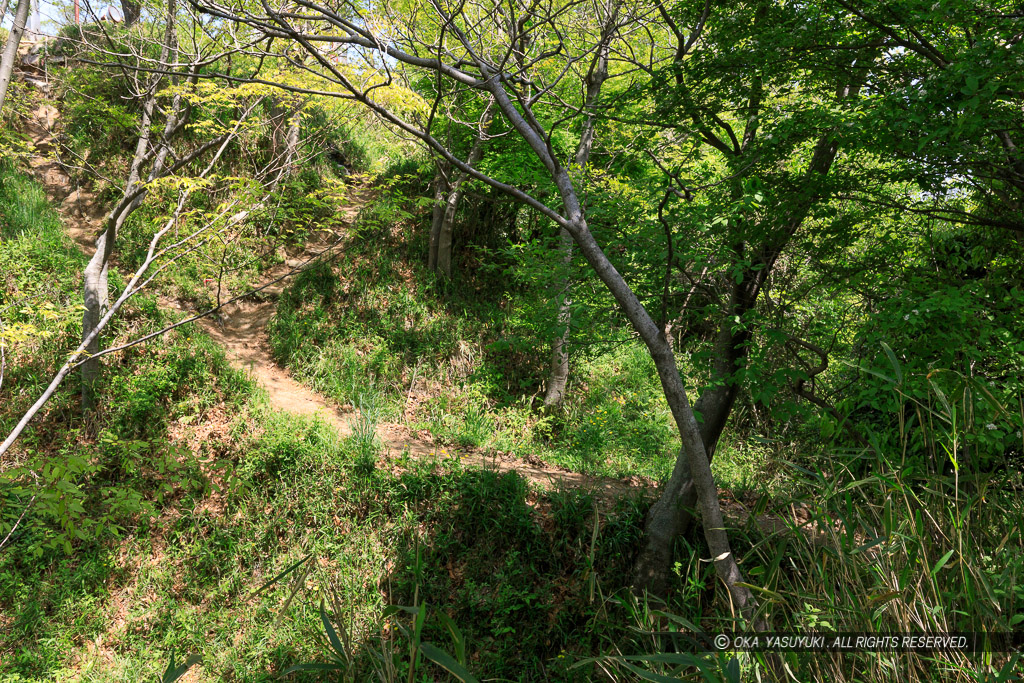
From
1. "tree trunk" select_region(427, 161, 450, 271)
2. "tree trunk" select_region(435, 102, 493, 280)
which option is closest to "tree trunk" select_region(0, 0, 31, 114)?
"tree trunk" select_region(435, 102, 493, 280)

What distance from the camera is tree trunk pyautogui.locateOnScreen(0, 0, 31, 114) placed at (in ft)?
11.3

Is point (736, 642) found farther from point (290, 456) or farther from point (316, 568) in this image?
point (290, 456)

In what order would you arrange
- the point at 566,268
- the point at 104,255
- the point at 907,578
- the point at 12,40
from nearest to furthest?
1. the point at 907,578
2. the point at 12,40
3. the point at 566,268
4. the point at 104,255

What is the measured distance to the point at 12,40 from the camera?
3.55m

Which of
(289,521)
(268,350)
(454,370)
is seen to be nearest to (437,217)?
(454,370)

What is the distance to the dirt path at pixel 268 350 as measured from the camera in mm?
6340

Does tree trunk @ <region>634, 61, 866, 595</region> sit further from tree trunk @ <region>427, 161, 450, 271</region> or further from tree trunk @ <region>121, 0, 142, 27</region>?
tree trunk @ <region>121, 0, 142, 27</region>

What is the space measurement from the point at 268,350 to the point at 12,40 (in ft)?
18.7

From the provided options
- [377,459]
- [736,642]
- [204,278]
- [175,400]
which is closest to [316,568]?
[377,459]

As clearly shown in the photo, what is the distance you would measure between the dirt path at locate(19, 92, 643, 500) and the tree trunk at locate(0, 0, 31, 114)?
420 cm

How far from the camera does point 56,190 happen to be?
9.84 m

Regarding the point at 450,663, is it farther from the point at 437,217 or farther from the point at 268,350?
the point at 437,217

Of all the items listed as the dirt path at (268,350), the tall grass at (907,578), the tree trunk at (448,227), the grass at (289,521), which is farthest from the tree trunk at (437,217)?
the tall grass at (907,578)

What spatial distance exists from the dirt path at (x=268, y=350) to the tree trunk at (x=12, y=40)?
420 cm
